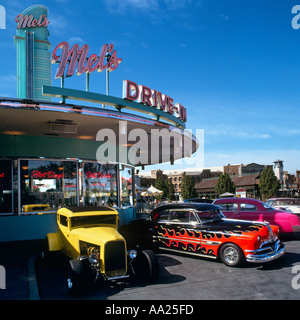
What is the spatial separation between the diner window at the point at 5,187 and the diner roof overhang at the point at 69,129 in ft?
1.84

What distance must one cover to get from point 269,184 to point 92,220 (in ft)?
150

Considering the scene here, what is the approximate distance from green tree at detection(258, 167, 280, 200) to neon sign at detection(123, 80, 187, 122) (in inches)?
1500

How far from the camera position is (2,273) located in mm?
7418

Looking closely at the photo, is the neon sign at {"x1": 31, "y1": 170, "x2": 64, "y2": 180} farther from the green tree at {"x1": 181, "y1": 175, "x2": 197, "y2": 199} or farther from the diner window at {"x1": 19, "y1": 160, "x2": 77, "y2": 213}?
the green tree at {"x1": 181, "y1": 175, "x2": 197, "y2": 199}

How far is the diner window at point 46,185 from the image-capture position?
482 inches

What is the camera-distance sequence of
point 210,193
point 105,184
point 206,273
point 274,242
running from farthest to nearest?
point 210,193
point 105,184
point 274,242
point 206,273

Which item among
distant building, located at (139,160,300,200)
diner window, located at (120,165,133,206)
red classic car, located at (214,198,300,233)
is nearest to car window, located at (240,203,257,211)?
red classic car, located at (214,198,300,233)

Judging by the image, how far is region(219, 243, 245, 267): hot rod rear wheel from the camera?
754cm

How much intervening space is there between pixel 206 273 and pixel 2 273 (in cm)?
508

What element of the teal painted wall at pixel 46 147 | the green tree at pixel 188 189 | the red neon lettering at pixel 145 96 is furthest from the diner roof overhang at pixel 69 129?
the green tree at pixel 188 189

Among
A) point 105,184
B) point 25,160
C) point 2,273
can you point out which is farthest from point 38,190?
point 2,273

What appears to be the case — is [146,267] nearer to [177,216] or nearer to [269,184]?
[177,216]
